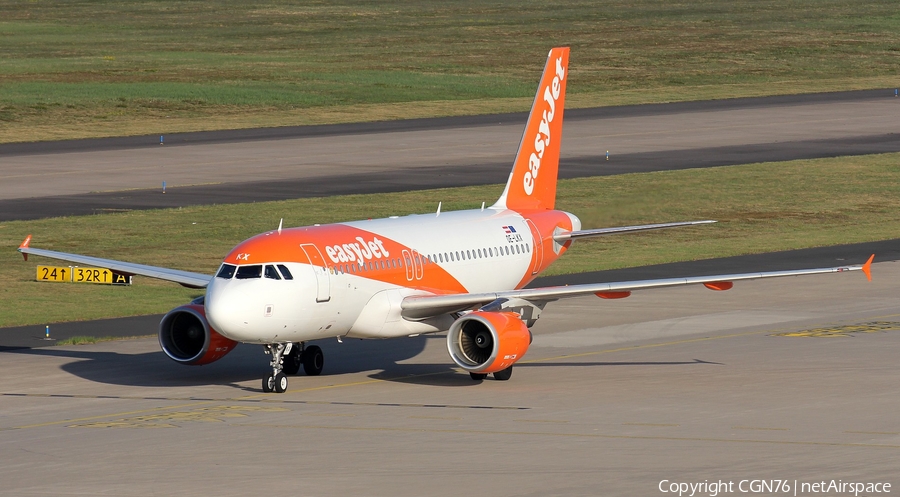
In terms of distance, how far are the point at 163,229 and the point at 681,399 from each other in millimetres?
33505

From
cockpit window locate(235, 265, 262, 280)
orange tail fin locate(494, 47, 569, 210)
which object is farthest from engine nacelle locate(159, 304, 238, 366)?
orange tail fin locate(494, 47, 569, 210)

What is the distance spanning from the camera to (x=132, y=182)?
78812 mm

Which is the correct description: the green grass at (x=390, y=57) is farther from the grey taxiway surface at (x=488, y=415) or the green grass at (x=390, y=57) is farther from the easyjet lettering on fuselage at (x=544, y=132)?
the grey taxiway surface at (x=488, y=415)

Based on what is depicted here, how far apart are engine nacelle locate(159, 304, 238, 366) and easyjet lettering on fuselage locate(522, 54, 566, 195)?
38.0 ft

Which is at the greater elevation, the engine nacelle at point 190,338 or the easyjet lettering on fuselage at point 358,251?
the easyjet lettering on fuselage at point 358,251

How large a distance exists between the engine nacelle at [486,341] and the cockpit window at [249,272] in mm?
4674

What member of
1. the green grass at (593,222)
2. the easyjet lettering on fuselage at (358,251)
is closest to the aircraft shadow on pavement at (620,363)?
the easyjet lettering on fuselage at (358,251)

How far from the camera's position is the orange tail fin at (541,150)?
45.1 meters

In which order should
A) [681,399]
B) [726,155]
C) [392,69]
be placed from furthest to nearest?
[392,69]
[726,155]
[681,399]

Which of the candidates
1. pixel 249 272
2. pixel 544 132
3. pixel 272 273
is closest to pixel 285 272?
pixel 272 273

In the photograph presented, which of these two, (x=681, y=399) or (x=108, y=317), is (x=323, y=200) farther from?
(x=681, y=399)

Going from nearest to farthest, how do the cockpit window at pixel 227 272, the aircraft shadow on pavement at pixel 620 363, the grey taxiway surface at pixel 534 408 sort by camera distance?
1. the grey taxiway surface at pixel 534 408
2. the cockpit window at pixel 227 272
3. the aircraft shadow on pavement at pixel 620 363

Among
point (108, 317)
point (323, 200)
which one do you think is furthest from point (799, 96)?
point (108, 317)

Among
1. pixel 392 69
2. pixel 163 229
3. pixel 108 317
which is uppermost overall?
pixel 392 69
